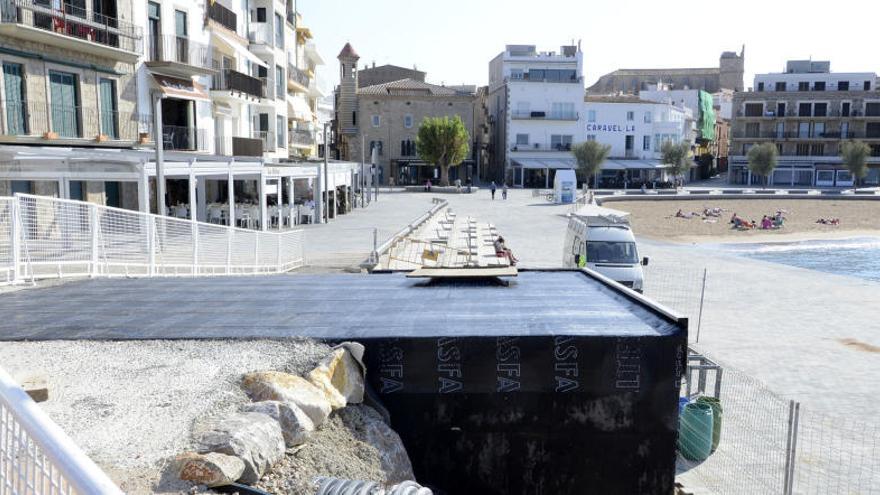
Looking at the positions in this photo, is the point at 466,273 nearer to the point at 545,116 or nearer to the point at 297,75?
the point at 297,75

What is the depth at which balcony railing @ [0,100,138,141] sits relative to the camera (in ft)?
68.1

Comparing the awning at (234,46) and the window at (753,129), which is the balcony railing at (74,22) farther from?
the window at (753,129)

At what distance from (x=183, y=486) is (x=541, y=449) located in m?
3.81

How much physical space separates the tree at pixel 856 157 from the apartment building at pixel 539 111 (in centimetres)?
3007

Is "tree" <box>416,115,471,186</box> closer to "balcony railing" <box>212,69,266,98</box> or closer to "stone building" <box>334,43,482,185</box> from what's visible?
"stone building" <box>334,43,482,185</box>

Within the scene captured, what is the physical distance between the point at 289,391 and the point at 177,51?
2624 centimetres

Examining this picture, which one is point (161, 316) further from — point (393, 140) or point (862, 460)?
point (393, 140)

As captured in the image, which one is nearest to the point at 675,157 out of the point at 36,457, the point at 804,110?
the point at 804,110

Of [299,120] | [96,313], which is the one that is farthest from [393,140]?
[96,313]

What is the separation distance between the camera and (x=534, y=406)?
724cm

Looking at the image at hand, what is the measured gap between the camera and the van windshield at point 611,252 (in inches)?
794

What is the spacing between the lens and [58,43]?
22156mm

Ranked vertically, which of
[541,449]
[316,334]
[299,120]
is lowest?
[541,449]

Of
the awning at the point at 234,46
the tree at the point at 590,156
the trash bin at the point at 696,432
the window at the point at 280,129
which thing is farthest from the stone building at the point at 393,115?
the trash bin at the point at 696,432
